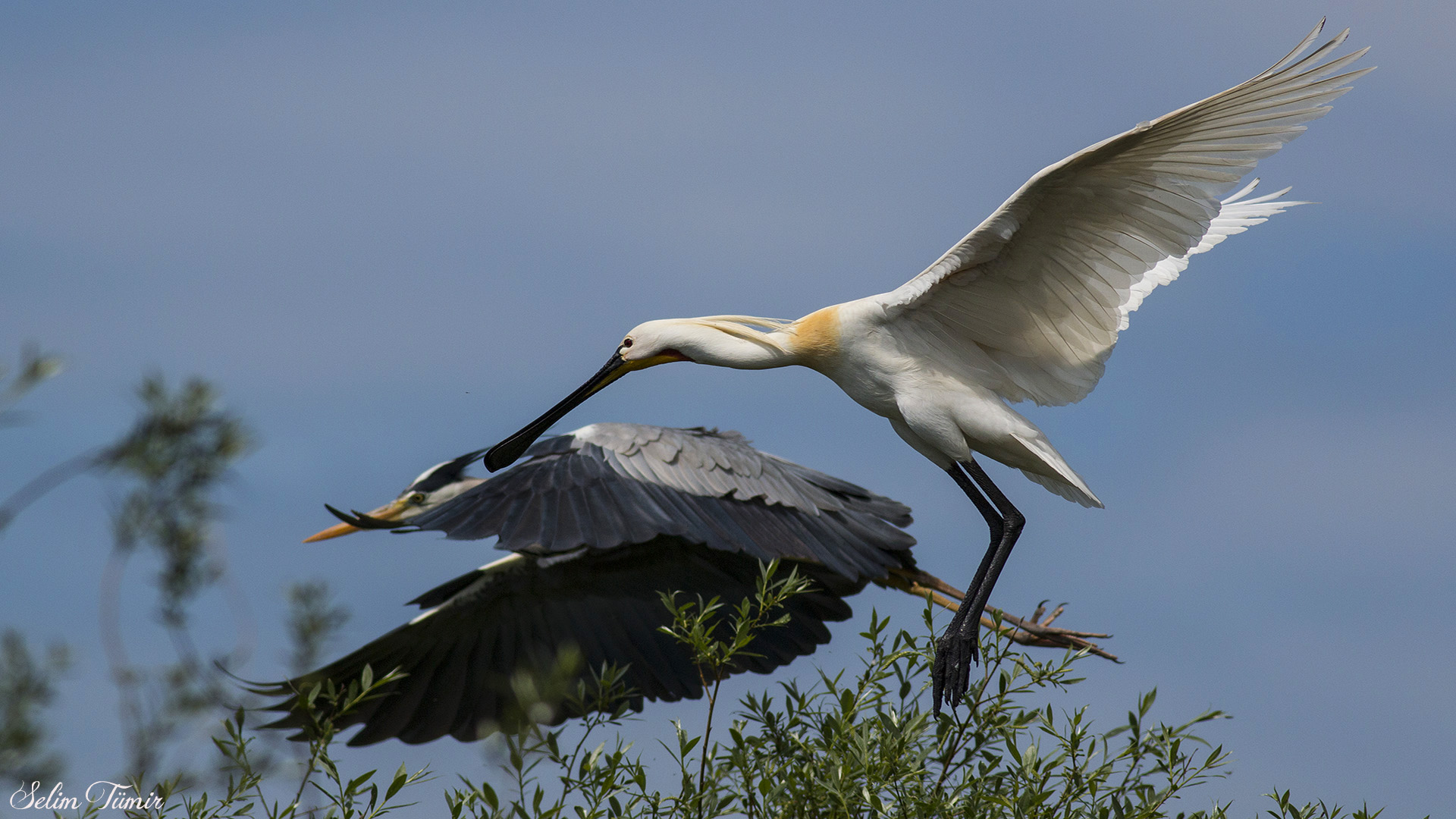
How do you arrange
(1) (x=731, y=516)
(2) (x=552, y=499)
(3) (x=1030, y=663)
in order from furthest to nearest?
(1) (x=731, y=516)
(2) (x=552, y=499)
(3) (x=1030, y=663)

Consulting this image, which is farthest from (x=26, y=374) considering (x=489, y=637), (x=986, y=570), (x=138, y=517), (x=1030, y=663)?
(x=489, y=637)

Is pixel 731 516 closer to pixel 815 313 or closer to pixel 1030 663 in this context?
pixel 815 313

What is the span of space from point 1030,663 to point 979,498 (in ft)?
4.32

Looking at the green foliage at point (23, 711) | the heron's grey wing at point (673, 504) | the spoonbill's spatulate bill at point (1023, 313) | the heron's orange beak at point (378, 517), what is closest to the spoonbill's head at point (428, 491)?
the heron's orange beak at point (378, 517)

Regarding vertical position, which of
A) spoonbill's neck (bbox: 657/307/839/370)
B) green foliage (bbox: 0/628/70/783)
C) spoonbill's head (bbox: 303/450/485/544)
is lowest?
green foliage (bbox: 0/628/70/783)

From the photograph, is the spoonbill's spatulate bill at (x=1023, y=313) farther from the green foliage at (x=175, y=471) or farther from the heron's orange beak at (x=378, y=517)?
the heron's orange beak at (x=378, y=517)

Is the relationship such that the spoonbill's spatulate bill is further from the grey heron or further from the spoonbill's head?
the spoonbill's head

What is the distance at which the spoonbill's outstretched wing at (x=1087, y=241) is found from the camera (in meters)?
3.51

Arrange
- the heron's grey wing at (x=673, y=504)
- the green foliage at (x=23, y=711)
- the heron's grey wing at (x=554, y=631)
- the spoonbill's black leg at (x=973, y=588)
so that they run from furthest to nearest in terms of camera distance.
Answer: the heron's grey wing at (x=554, y=631) → the heron's grey wing at (x=673, y=504) → the spoonbill's black leg at (x=973, y=588) → the green foliage at (x=23, y=711)

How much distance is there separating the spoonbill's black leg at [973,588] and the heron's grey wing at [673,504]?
1.38m

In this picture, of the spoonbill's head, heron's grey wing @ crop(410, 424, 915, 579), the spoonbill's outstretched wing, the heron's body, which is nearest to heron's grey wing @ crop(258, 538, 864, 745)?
the heron's body

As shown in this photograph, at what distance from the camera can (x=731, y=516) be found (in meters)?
5.91

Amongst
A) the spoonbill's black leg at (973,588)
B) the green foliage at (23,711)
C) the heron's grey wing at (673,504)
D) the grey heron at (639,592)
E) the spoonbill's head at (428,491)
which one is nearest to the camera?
the green foliage at (23,711)

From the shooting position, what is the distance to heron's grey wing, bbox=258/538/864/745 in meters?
6.84
